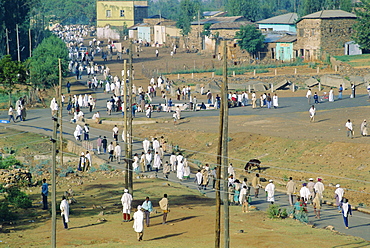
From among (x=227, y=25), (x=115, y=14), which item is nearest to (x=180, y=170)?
(x=227, y=25)

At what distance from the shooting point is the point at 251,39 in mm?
82750

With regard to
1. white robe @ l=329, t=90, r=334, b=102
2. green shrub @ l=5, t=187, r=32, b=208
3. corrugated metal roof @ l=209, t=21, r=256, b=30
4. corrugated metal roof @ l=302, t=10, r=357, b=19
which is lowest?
green shrub @ l=5, t=187, r=32, b=208

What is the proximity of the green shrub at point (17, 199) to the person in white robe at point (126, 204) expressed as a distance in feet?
14.8

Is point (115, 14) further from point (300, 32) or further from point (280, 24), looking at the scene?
point (300, 32)

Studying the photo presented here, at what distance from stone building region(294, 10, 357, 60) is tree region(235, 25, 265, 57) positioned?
5.69m

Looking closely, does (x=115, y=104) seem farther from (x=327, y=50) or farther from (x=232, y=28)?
(x=232, y=28)

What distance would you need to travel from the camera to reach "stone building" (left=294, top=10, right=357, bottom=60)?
7650 centimetres

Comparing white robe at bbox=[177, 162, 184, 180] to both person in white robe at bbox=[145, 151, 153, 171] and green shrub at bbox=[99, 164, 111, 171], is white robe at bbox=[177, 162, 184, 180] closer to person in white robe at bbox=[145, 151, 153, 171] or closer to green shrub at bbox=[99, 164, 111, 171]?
person in white robe at bbox=[145, 151, 153, 171]

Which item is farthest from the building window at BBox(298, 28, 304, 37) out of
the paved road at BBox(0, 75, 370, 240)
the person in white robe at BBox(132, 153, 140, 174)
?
the person in white robe at BBox(132, 153, 140, 174)

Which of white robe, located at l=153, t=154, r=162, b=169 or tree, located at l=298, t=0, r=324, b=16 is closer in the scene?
white robe, located at l=153, t=154, r=162, b=169

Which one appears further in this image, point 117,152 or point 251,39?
point 251,39

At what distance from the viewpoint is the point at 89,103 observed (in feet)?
169

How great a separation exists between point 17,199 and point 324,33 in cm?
5628

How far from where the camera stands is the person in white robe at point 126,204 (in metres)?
24.3
